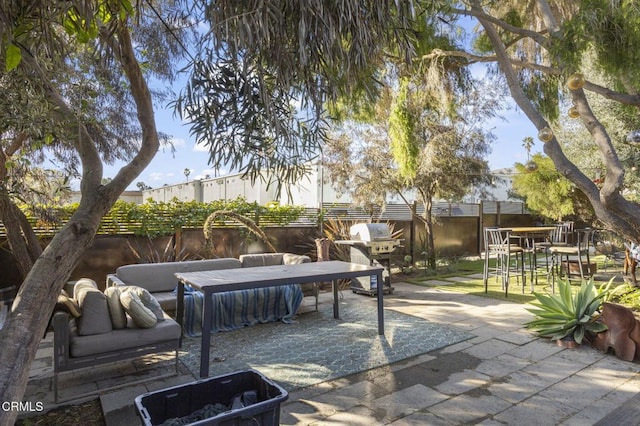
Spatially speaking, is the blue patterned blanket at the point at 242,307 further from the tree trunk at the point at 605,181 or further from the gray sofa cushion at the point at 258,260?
the tree trunk at the point at 605,181

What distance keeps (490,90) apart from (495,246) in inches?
131

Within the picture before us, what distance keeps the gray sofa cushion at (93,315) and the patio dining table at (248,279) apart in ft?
2.35

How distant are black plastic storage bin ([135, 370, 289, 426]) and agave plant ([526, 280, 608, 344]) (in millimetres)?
3483

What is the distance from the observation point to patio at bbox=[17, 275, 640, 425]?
8.53 feet

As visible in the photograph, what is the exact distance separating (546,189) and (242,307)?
10287 mm

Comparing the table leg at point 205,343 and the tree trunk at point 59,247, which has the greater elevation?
the tree trunk at point 59,247

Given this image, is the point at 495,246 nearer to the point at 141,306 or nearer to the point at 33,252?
the point at 141,306

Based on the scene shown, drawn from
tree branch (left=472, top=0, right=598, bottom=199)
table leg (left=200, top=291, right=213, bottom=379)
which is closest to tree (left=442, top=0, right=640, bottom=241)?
tree branch (left=472, top=0, right=598, bottom=199)

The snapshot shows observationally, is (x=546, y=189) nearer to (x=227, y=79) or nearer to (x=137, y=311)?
(x=137, y=311)

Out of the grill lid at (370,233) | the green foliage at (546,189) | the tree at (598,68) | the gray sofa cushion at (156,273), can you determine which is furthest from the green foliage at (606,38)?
the green foliage at (546,189)

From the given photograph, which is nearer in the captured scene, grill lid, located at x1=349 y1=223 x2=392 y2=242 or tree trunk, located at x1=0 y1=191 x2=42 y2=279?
tree trunk, located at x1=0 y1=191 x2=42 y2=279

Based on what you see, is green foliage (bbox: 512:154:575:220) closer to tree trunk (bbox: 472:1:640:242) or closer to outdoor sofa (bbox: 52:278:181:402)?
tree trunk (bbox: 472:1:640:242)

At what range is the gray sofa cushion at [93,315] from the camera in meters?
2.97

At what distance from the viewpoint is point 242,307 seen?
4.87m
